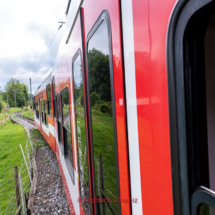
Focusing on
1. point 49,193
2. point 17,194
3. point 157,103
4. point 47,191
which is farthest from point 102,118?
point 47,191

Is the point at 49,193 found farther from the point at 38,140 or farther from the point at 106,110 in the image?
the point at 38,140

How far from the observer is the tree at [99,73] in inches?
50.2

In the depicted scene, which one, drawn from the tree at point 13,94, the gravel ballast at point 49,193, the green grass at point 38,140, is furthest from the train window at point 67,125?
the tree at point 13,94

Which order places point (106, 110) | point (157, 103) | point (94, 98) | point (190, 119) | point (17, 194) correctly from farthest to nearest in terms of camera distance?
point (17, 194)
point (94, 98)
point (106, 110)
point (157, 103)
point (190, 119)

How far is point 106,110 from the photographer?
4.38ft

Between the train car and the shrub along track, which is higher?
the train car

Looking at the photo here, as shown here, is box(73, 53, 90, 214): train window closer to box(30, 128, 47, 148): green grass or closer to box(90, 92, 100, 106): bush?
box(90, 92, 100, 106): bush

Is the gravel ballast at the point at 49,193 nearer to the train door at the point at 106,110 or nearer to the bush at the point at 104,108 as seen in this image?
the train door at the point at 106,110

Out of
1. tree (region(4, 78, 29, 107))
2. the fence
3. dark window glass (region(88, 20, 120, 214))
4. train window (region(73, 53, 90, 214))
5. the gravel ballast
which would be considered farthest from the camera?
tree (region(4, 78, 29, 107))

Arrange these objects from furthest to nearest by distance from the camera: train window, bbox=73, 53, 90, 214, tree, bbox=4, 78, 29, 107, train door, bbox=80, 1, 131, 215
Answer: tree, bbox=4, 78, 29, 107 < train window, bbox=73, 53, 90, 214 < train door, bbox=80, 1, 131, 215

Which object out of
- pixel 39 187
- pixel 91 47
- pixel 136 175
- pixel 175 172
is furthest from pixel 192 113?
pixel 39 187

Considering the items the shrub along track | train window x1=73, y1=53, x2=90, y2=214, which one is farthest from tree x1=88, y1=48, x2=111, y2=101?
the shrub along track

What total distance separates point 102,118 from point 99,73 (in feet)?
1.10

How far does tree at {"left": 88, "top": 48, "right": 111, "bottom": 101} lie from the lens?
1276mm
